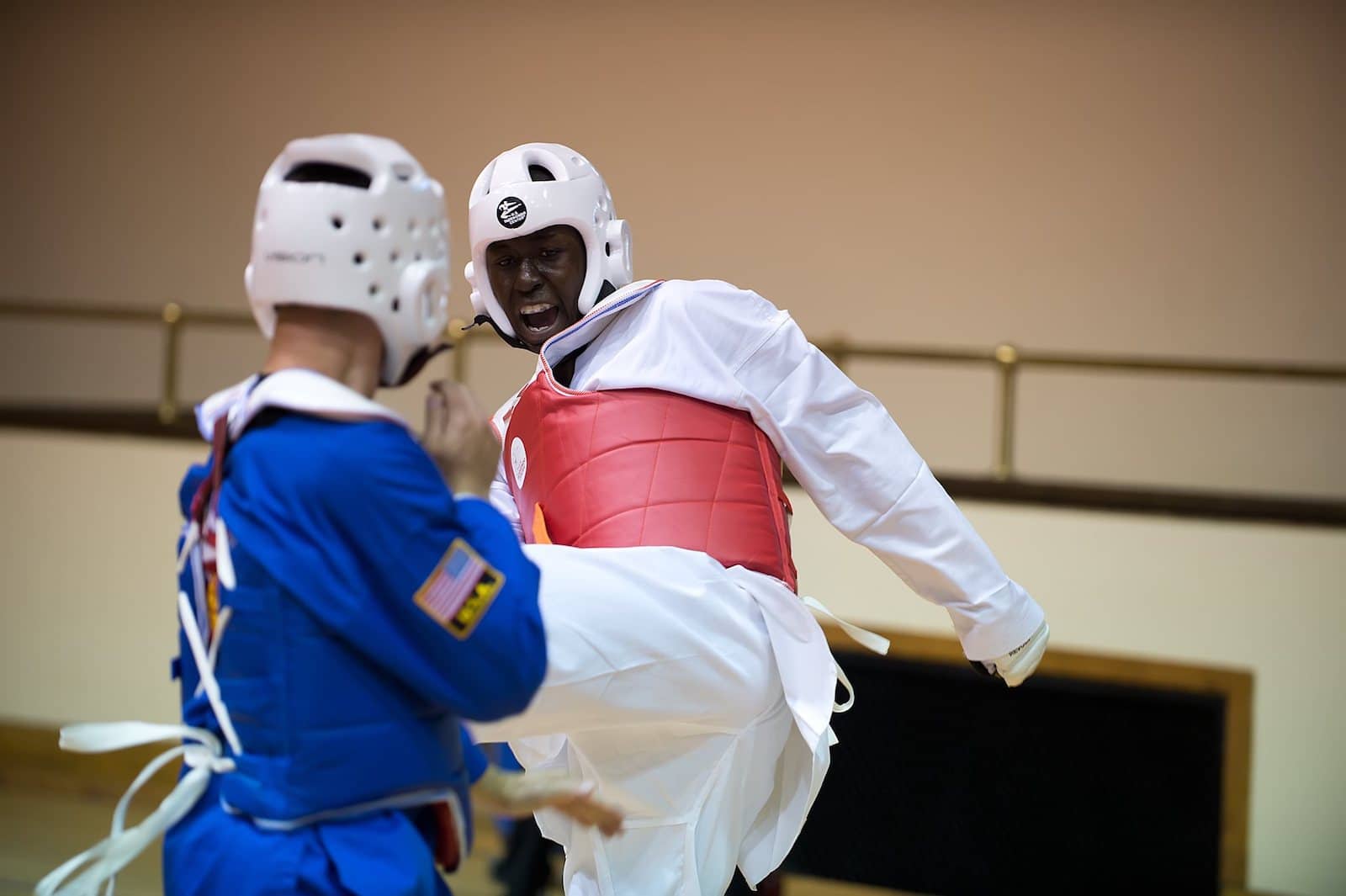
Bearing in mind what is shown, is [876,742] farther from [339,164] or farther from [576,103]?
[576,103]

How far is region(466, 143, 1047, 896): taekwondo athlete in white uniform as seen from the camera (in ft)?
7.04

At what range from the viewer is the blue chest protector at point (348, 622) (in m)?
1.42

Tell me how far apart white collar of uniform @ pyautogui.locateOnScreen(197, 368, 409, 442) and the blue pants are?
1.25 ft

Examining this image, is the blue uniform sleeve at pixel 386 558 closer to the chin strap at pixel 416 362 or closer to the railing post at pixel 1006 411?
the chin strap at pixel 416 362

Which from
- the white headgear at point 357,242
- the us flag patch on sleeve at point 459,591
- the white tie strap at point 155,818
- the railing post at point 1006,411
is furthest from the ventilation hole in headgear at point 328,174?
the railing post at point 1006,411

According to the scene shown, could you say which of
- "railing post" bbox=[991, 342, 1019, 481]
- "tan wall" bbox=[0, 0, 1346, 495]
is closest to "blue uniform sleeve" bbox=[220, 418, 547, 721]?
"railing post" bbox=[991, 342, 1019, 481]

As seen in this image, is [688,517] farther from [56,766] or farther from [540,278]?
[56,766]

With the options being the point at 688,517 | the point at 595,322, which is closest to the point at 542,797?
the point at 688,517

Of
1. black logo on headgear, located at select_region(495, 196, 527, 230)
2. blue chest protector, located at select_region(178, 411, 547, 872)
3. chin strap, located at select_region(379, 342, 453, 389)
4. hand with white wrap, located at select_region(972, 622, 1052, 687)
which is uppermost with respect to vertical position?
black logo on headgear, located at select_region(495, 196, 527, 230)

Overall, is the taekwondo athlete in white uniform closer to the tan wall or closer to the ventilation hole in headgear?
the ventilation hole in headgear

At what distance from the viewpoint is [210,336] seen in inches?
280

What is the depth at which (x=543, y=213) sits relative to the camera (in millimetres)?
2439

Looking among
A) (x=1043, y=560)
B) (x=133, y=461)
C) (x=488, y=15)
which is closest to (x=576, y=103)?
(x=488, y=15)

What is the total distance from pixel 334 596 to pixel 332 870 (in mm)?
268
